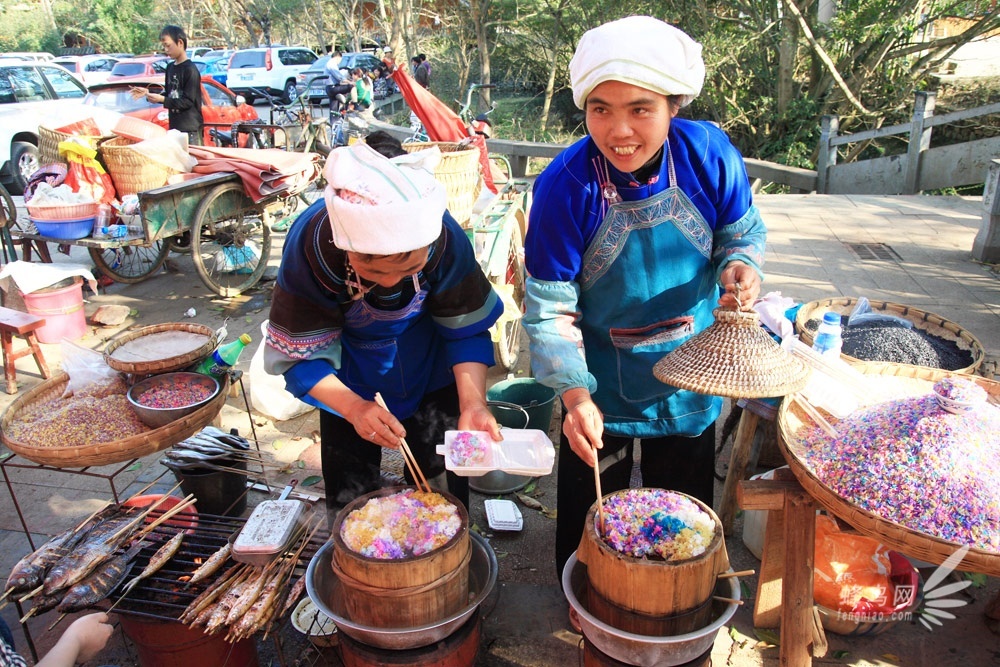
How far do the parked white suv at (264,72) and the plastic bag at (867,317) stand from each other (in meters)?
18.6

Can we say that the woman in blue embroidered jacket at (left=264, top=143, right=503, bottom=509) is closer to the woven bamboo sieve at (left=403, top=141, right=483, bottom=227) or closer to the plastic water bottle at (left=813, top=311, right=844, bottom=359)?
the plastic water bottle at (left=813, top=311, right=844, bottom=359)

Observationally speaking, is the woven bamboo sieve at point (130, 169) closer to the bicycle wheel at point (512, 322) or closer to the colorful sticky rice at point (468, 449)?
the bicycle wheel at point (512, 322)

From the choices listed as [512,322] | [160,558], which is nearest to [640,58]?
[160,558]

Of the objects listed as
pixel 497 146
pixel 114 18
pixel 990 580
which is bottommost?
pixel 990 580

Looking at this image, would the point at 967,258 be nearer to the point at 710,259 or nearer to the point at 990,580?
the point at 990,580

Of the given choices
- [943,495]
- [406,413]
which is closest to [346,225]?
[406,413]

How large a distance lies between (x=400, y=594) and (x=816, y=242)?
6.82 m

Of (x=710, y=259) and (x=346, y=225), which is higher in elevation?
(x=346, y=225)

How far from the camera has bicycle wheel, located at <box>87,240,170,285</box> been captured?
612 cm

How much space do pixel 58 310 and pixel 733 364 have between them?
17.0 feet

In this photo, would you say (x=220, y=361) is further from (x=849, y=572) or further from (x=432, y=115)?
(x=432, y=115)

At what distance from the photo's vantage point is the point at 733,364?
183cm

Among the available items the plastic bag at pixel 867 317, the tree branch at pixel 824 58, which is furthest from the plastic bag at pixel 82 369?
the tree branch at pixel 824 58

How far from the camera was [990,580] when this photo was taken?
2797 millimetres
